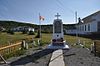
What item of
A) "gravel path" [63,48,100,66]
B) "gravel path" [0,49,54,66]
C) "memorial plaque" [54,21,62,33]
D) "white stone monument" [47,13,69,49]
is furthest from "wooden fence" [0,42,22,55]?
"memorial plaque" [54,21,62,33]

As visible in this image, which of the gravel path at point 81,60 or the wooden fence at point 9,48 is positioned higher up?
the wooden fence at point 9,48

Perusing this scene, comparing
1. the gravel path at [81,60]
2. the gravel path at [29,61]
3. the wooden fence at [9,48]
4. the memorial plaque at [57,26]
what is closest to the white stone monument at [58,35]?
the memorial plaque at [57,26]

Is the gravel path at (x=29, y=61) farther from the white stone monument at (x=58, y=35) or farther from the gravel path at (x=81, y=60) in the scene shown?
the white stone monument at (x=58, y=35)

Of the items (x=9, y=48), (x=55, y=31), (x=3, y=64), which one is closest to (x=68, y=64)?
(x=3, y=64)

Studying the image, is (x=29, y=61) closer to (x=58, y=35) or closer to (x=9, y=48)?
(x=9, y=48)

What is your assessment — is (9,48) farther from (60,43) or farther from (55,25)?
(55,25)

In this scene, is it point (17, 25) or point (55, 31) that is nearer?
point (55, 31)

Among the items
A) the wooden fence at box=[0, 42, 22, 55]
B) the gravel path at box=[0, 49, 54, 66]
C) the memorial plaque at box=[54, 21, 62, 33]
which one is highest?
the memorial plaque at box=[54, 21, 62, 33]

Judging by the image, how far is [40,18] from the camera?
29.6m

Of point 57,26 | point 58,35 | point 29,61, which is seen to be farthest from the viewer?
point 57,26

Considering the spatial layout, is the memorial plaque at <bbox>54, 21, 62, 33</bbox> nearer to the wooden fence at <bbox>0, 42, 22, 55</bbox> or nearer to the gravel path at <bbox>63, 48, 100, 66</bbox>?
the wooden fence at <bbox>0, 42, 22, 55</bbox>

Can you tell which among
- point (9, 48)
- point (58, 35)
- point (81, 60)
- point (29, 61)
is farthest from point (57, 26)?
point (29, 61)

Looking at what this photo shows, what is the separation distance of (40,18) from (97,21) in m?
18.1

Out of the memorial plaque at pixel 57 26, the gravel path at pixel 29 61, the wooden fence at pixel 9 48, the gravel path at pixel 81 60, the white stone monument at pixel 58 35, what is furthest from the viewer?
the memorial plaque at pixel 57 26
